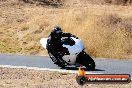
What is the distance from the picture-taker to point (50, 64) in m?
18.2

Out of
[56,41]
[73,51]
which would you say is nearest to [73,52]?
[73,51]

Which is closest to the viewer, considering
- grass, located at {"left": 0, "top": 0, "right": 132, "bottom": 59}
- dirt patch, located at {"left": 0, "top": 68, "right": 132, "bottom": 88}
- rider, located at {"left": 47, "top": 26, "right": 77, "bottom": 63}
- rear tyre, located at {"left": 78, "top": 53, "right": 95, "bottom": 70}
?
dirt patch, located at {"left": 0, "top": 68, "right": 132, "bottom": 88}

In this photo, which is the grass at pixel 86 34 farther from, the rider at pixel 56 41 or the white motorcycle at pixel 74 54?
the rider at pixel 56 41

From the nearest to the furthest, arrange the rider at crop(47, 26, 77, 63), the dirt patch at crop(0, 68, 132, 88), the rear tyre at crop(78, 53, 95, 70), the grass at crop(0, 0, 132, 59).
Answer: the dirt patch at crop(0, 68, 132, 88) → the rider at crop(47, 26, 77, 63) → the rear tyre at crop(78, 53, 95, 70) → the grass at crop(0, 0, 132, 59)

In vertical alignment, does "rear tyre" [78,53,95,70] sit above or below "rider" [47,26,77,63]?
below

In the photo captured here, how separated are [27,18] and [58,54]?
20140mm

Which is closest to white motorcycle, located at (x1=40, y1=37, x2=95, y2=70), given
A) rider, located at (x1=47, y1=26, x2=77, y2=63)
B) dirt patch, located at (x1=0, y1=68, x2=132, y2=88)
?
rider, located at (x1=47, y1=26, x2=77, y2=63)

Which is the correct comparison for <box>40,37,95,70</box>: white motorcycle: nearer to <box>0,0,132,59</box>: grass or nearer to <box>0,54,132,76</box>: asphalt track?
<box>0,54,132,76</box>: asphalt track

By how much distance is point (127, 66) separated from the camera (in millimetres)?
17797

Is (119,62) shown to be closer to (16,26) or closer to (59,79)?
(59,79)

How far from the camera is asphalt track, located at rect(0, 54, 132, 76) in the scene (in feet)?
55.1

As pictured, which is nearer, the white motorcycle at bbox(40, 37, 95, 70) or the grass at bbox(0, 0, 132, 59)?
the white motorcycle at bbox(40, 37, 95, 70)

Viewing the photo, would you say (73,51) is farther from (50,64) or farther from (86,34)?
(86,34)

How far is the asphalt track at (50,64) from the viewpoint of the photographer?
16788mm
